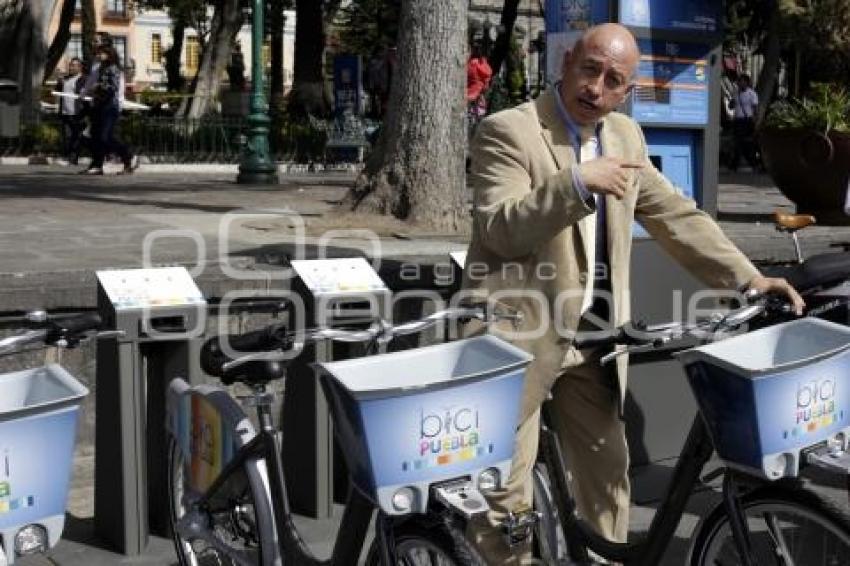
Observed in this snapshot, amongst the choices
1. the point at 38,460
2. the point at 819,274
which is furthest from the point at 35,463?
the point at 819,274

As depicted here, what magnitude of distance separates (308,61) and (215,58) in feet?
7.99

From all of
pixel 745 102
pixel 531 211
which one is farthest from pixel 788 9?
pixel 531 211

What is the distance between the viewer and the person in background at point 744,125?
22.4m

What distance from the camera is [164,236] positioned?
8.96m

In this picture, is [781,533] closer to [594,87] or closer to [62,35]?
[594,87]

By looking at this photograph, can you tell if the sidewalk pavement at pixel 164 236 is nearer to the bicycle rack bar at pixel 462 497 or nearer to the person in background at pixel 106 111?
the person in background at pixel 106 111

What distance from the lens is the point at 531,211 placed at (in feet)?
11.2

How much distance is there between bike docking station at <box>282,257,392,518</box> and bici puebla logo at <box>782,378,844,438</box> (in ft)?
6.31

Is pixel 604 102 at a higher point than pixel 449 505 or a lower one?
higher

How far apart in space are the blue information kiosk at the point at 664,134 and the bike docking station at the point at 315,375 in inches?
47.1

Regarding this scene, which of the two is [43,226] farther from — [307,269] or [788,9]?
[788,9]

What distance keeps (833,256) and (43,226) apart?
22.3ft

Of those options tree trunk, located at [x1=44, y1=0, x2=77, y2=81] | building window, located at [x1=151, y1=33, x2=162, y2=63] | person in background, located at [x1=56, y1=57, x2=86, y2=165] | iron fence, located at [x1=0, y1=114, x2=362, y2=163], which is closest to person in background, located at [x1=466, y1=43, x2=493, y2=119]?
iron fence, located at [x1=0, y1=114, x2=362, y2=163]

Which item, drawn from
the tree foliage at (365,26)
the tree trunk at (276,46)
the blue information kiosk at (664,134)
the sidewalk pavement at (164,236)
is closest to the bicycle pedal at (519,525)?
the sidewalk pavement at (164,236)
